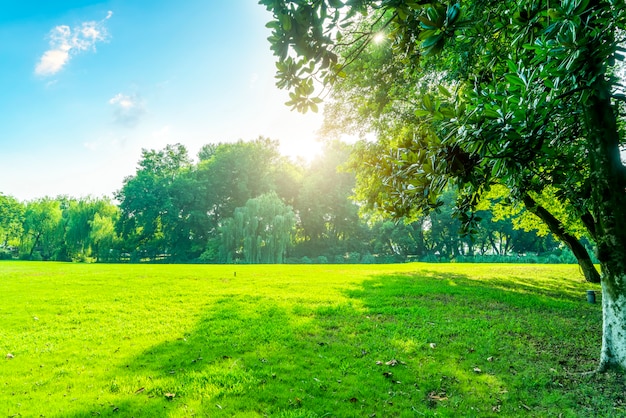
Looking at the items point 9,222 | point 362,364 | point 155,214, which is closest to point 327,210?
point 155,214

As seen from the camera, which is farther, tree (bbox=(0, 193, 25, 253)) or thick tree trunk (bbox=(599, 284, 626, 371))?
tree (bbox=(0, 193, 25, 253))

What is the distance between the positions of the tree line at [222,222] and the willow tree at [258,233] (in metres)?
2.35

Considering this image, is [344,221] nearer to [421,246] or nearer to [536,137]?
[421,246]

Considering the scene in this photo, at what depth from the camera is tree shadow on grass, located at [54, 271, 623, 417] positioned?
4.07 m

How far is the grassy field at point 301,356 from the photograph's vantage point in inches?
161

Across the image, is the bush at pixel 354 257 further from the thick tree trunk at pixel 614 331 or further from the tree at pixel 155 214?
the thick tree trunk at pixel 614 331

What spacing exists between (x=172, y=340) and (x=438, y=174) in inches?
233

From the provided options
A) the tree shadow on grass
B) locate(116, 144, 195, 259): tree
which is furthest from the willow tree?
the tree shadow on grass

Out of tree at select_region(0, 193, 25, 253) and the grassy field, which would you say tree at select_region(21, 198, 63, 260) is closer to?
tree at select_region(0, 193, 25, 253)

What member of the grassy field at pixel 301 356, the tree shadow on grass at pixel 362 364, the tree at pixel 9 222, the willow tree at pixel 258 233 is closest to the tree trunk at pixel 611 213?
the grassy field at pixel 301 356

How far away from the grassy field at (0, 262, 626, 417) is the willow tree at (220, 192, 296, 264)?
24487mm

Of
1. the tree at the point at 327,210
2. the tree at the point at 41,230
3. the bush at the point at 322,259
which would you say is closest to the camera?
the tree at the point at 41,230

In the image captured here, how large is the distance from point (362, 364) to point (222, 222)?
36.8m

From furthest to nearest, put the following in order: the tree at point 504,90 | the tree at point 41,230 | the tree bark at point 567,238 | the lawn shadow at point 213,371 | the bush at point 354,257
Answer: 1. the bush at point 354,257
2. the tree at point 41,230
3. the tree bark at point 567,238
4. the lawn shadow at point 213,371
5. the tree at point 504,90
